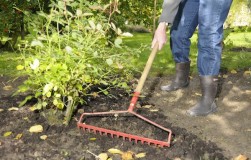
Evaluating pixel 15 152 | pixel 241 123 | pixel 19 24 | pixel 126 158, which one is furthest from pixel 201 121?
pixel 19 24

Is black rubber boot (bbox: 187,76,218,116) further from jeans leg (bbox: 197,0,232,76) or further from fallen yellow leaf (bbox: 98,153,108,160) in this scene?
fallen yellow leaf (bbox: 98,153,108,160)

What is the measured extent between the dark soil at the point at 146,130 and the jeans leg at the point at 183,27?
0.45m

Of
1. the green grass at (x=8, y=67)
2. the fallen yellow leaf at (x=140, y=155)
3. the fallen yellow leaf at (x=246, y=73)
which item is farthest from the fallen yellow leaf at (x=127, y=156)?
the fallen yellow leaf at (x=246, y=73)

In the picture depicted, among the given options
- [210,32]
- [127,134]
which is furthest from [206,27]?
[127,134]

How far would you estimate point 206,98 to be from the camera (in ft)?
11.3

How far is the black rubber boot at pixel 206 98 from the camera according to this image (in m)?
3.43

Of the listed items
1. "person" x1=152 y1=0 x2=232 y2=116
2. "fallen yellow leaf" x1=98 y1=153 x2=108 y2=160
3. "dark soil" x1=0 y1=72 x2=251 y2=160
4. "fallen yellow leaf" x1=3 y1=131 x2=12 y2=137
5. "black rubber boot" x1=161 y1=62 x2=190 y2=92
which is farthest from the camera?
"black rubber boot" x1=161 y1=62 x2=190 y2=92

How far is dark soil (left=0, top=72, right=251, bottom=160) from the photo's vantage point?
8.89ft

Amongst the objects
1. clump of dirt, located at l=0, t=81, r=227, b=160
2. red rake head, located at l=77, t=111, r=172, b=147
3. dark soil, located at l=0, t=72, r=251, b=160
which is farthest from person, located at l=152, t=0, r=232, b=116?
red rake head, located at l=77, t=111, r=172, b=147

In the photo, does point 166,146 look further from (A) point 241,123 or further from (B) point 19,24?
(B) point 19,24

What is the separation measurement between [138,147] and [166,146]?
0.21m

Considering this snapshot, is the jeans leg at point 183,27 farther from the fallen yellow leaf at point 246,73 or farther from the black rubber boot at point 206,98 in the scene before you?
the fallen yellow leaf at point 246,73

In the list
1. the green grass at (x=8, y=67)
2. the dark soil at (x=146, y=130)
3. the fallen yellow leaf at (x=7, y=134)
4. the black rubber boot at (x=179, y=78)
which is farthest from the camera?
the green grass at (x=8, y=67)

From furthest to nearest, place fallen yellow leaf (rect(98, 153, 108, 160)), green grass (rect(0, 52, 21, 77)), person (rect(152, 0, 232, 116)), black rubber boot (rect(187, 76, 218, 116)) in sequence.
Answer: green grass (rect(0, 52, 21, 77)) < black rubber boot (rect(187, 76, 218, 116)) < person (rect(152, 0, 232, 116)) < fallen yellow leaf (rect(98, 153, 108, 160))
